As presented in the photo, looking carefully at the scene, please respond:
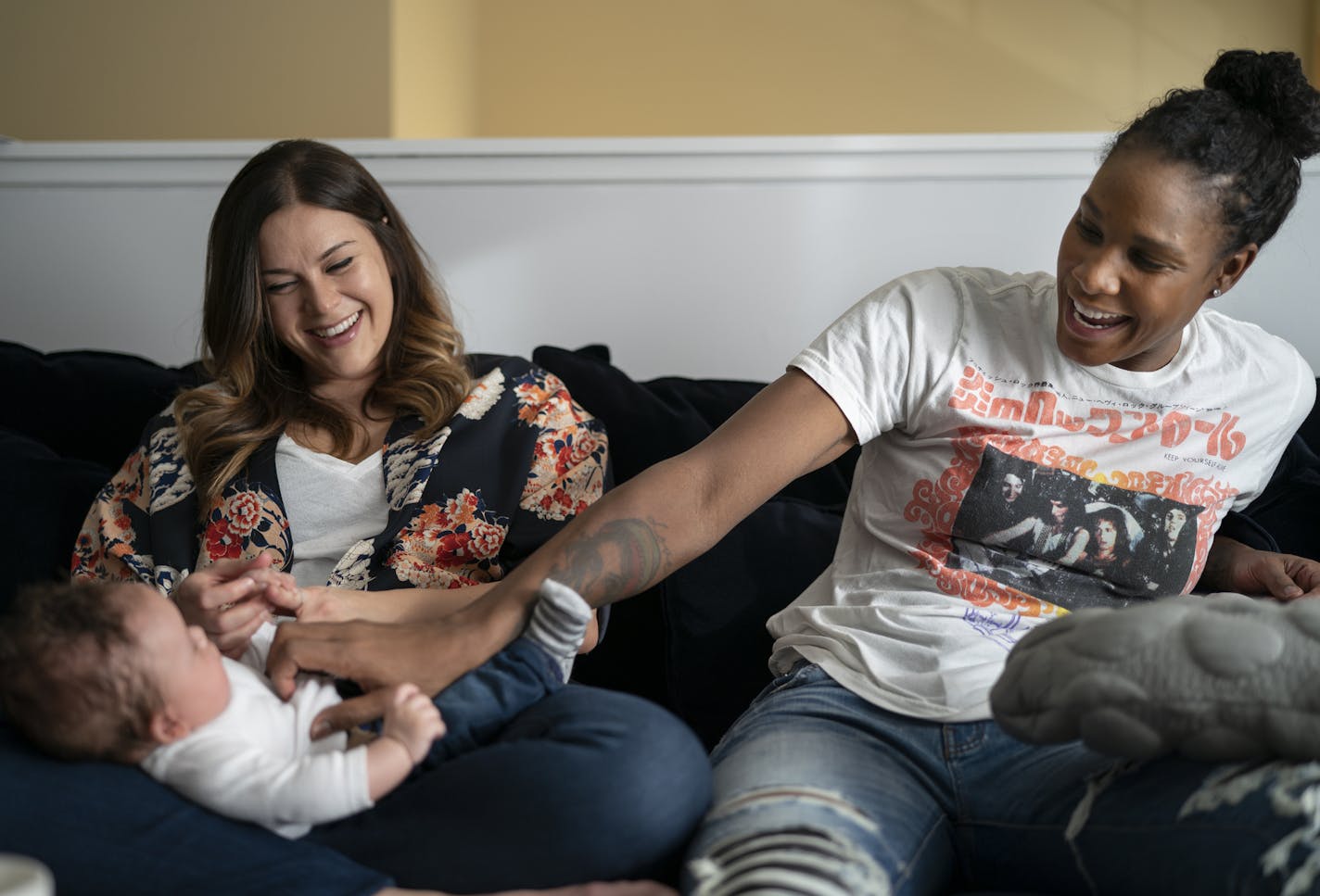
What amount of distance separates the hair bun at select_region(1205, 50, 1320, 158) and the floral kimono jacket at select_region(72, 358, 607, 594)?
0.91m

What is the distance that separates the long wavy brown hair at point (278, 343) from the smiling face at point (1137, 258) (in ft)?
2.72

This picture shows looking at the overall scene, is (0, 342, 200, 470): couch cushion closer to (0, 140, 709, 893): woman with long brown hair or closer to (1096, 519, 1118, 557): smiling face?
(0, 140, 709, 893): woman with long brown hair

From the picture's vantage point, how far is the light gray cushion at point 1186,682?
3.23 feet

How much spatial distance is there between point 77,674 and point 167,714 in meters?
0.09

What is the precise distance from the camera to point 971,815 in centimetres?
120


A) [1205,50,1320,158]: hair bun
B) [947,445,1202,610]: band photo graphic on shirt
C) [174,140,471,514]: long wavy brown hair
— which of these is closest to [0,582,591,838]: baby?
[174,140,471,514]: long wavy brown hair

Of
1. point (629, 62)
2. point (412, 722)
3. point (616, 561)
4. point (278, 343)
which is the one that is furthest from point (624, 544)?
point (629, 62)

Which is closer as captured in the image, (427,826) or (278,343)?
(427,826)

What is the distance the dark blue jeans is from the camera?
1.08 m

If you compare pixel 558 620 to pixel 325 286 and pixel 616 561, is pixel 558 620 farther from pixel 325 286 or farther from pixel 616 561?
pixel 325 286

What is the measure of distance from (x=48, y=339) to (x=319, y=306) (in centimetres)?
Result: 111

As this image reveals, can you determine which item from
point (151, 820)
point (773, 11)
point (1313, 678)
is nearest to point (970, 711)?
point (1313, 678)

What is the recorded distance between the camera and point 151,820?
111 centimetres

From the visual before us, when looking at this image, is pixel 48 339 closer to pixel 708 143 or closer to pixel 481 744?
pixel 708 143
